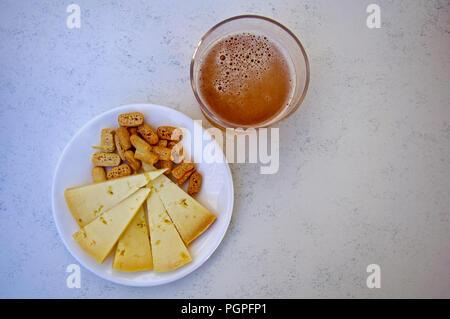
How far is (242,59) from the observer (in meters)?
1.05

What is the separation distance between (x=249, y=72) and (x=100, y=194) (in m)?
0.58

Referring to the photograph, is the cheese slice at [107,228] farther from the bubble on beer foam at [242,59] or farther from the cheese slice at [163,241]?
the bubble on beer foam at [242,59]

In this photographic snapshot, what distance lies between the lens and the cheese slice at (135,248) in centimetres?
112

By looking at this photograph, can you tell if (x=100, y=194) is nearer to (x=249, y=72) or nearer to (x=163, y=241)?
(x=163, y=241)

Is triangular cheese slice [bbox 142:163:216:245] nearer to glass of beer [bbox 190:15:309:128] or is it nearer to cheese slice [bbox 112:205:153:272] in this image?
cheese slice [bbox 112:205:153:272]

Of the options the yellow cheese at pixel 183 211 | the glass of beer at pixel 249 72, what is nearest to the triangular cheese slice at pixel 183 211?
the yellow cheese at pixel 183 211

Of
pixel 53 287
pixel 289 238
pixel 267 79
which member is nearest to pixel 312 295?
pixel 289 238

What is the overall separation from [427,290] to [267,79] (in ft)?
3.00

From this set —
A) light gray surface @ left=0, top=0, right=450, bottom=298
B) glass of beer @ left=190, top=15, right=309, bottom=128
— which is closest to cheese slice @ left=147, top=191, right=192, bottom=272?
light gray surface @ left=0, top=0, right=450, bottom=298

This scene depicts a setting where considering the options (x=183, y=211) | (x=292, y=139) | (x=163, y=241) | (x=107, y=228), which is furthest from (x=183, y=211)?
(x=292, y=139)

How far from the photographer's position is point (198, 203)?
1115 millimetres

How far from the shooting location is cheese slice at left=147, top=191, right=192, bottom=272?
43.7 inches

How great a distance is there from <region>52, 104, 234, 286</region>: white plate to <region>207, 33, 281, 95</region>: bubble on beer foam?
0.57ft
